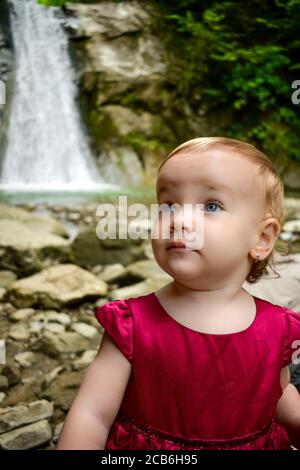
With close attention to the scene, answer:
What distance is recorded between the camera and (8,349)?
1.62m

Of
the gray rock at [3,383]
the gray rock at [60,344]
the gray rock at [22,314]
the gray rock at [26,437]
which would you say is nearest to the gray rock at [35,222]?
the gray rock at [22,314]

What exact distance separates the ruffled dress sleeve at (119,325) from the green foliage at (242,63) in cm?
538

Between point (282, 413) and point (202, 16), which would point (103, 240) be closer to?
point (282, 413)

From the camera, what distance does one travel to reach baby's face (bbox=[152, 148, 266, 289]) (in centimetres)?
61

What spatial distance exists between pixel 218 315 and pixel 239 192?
0.18 m

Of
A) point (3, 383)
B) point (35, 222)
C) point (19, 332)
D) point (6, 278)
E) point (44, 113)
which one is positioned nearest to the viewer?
point (3, 383)

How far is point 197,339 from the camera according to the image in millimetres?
639

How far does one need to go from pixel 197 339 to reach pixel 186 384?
6 cm

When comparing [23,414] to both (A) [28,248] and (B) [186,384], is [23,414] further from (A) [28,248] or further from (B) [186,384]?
(A) [28,248]

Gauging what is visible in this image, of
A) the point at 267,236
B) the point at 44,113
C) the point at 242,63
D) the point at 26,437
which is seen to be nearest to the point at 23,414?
the point at 26,437

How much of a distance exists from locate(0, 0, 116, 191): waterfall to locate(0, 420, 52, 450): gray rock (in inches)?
169

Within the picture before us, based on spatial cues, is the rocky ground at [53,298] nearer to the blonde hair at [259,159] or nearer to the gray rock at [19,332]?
the gray rock at [19,332]

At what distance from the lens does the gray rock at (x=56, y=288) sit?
199 centimetres

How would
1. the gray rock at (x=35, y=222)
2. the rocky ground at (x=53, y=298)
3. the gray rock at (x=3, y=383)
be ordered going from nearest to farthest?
the rocky ground at (x=53, y=298), the gray rock at (x=3, y=383), the gray rock at (x=35, y=222)
